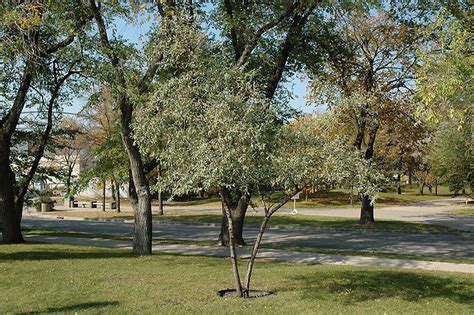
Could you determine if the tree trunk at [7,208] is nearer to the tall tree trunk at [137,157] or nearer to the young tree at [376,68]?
the tall tree trunk at [137,157]

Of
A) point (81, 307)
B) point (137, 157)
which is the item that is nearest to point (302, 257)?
point (137, 157)

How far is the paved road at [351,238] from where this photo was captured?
59.5 feet

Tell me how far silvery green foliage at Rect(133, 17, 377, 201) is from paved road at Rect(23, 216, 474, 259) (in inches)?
404

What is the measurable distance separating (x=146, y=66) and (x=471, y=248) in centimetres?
1311

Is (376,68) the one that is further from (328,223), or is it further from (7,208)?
(7,208)

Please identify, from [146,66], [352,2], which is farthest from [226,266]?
[352,2]

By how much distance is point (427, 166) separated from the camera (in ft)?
204

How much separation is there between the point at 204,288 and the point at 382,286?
11.0ft

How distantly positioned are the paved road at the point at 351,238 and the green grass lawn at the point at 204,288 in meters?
6.45

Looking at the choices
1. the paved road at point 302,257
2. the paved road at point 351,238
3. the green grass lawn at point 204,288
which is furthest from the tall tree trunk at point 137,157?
the paved road at point 351,238

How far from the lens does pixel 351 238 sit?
22.0 metres

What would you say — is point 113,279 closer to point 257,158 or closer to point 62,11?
point 257,158

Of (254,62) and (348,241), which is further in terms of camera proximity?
(348,241)

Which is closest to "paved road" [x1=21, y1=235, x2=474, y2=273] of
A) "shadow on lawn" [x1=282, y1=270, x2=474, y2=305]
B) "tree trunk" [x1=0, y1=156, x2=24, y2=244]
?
"tree trunk" [x1=0, y1=156, x2=24, y2=244]
